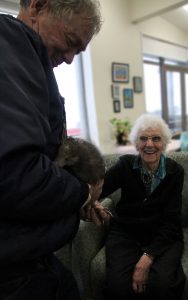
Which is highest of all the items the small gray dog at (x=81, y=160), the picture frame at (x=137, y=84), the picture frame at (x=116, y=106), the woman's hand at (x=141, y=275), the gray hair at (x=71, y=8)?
the picture frame at (x=137, y=84)

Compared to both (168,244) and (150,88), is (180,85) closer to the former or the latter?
(150,88)

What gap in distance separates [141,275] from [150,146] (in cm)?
70

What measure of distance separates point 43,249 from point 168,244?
1.05 meters

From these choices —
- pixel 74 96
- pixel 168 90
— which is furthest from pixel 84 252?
pixel 168 90

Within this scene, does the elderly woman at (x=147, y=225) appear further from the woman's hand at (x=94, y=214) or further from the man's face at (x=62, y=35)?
the man's face at (x=62, y=35)

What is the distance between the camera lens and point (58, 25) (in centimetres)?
69

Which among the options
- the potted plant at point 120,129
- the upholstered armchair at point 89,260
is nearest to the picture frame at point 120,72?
the potted plant at point 120,129

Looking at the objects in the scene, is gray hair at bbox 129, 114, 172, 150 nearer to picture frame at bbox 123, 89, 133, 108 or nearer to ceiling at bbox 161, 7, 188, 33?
picture frame at bbox 123, 89, 133, 108

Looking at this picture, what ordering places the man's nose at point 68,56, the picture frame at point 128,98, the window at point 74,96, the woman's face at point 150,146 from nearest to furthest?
the man's nose at point 68,56 < the woman's face at point 150,146 < the window at point 74,96 < the picture frame at point 128,98

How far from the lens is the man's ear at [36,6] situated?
671 mm

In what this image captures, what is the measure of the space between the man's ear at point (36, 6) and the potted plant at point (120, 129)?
3.29m

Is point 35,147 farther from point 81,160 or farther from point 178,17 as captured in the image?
point 178,17

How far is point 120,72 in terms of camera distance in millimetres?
4121

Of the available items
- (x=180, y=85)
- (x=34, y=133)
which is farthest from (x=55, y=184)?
(x=180, y=85)
